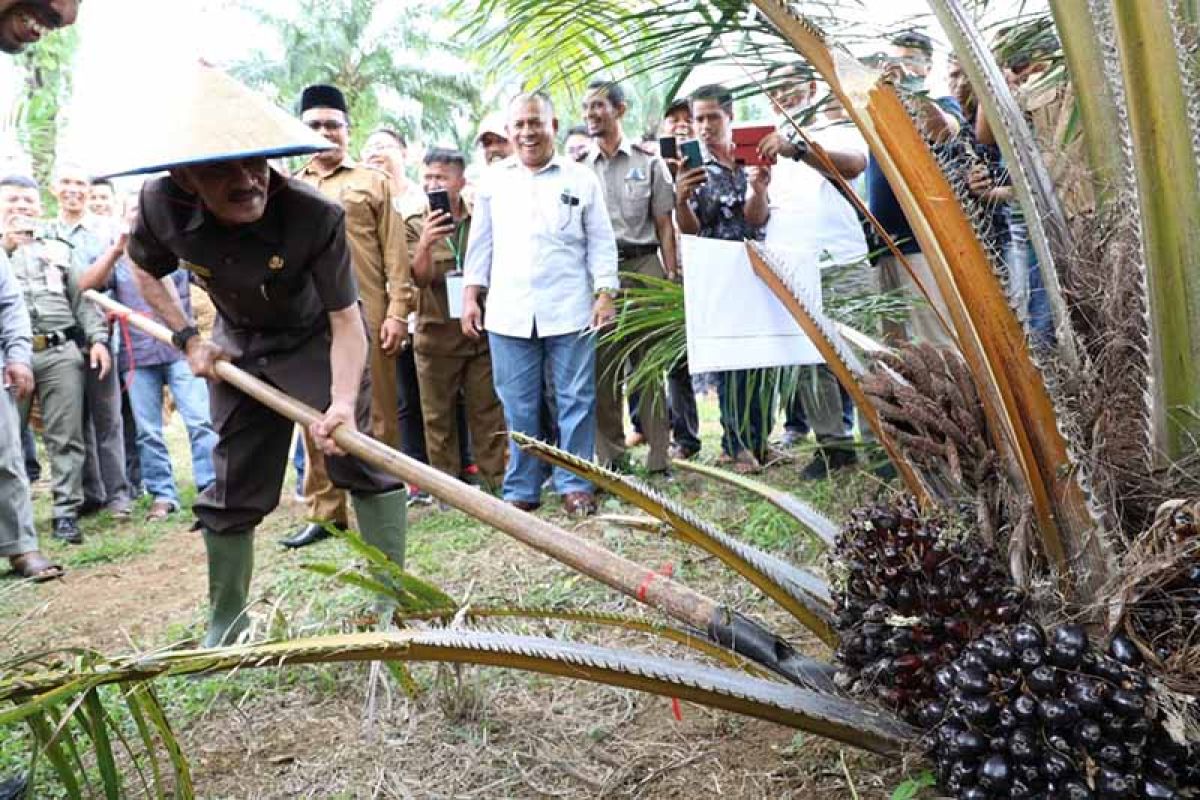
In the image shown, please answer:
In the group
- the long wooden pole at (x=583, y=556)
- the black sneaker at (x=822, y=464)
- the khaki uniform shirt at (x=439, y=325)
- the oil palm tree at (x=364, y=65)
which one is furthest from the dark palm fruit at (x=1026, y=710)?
the oil palm tree at (x=364, y=65)

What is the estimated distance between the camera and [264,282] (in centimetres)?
287

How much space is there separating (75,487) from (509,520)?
4.52 metres

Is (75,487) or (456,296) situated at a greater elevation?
(456,296)

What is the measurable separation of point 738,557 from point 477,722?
2.83ft

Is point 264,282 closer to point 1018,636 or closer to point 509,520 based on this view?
point 509,520

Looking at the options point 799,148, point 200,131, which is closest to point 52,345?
point 200,131

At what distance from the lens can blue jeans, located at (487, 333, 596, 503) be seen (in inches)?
185

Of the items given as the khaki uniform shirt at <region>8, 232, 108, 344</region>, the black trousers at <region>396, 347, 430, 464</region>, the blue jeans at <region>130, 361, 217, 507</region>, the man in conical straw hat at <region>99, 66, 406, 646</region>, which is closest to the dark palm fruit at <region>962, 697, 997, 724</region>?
the man in conical straw hat at <region>99, 66, 406, 646</region>

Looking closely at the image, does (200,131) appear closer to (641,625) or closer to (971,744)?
(641,625)

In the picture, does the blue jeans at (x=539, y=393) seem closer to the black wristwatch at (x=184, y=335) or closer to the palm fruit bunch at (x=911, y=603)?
the black wristwatch at (x=184, y=335)

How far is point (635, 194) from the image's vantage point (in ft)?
17.4

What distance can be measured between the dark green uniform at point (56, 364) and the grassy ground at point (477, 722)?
6.07ft

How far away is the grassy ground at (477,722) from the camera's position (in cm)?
188

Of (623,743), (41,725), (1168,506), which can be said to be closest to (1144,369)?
(1168,506)
